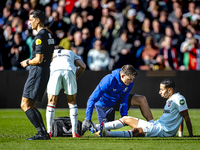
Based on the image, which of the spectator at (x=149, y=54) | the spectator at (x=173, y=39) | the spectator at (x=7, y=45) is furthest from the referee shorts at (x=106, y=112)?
the spectator at (x=7, y=45)

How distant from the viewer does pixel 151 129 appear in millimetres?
6582

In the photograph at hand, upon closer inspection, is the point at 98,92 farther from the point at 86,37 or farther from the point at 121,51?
the point at 86,37

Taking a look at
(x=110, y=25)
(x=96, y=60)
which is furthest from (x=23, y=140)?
(x=110, y=25)

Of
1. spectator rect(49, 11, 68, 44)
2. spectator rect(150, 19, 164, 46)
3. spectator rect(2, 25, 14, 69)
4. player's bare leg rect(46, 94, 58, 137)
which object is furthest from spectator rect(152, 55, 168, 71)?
player's bare leg rect(46, 94, 58, 137)

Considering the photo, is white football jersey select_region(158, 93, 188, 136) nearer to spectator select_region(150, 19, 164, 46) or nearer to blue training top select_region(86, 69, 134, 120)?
blue training top select_region(86, 69, 134, 120)

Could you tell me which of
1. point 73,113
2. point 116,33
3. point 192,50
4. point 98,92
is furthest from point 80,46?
point 73,113

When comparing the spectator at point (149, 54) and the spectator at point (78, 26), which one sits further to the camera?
the spectator at point (78, 26)

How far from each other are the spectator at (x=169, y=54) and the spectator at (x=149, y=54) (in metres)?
0.25

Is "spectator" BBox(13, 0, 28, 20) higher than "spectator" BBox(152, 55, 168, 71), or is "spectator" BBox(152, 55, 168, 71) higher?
"spectator" BBox(13, 0, 28, 20)

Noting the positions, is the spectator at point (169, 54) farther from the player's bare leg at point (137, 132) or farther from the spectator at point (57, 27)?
the player's bare leg at point (137, 132)

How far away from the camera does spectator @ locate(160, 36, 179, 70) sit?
39.8 ft

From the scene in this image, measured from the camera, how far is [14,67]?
12.6 m

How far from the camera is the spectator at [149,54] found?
12000mm

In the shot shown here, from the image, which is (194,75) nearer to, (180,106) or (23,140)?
(180,106)
